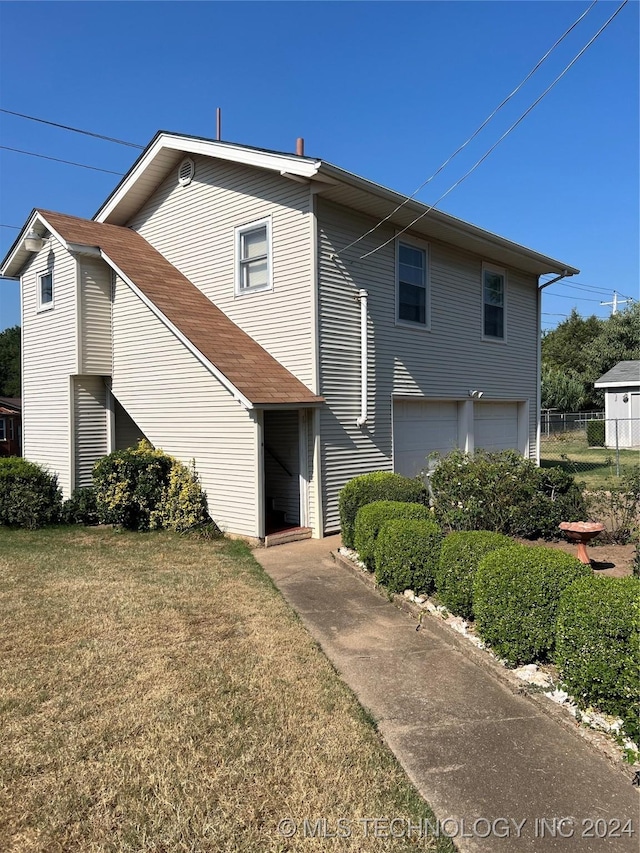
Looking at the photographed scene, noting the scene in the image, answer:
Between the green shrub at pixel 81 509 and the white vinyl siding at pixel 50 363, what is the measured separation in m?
0.40

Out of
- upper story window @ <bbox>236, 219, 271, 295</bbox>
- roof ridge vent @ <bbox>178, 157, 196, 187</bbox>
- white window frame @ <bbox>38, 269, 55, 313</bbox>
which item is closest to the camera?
upper story window @ <bbox>236, 219, 271, 295</bbox>

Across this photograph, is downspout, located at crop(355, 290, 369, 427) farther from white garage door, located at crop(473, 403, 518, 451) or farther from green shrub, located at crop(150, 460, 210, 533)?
white garage door, located at crop(473, 403, 518, 451)

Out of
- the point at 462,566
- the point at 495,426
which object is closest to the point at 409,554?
the point at 462,566

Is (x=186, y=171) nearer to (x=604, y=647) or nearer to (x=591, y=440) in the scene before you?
(x=604, y=647)

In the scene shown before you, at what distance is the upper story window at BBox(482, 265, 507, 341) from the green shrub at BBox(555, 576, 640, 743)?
10760mm

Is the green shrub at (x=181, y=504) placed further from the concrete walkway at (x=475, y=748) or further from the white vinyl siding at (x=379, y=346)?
the concrete walkway at (x=475, y=748)

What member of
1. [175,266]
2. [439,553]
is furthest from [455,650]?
[175,266]

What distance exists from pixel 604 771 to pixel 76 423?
1081cm

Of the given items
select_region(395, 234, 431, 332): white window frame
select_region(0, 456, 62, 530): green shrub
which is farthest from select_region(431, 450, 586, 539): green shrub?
select_region(0, 456, 62, 530): green shrub

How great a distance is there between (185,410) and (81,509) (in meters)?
3.13

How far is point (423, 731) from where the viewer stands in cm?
358

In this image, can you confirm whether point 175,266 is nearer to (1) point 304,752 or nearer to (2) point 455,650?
(2) point 455,650

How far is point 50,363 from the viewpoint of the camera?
12211mm

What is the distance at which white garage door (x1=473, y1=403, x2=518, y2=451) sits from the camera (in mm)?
14031
